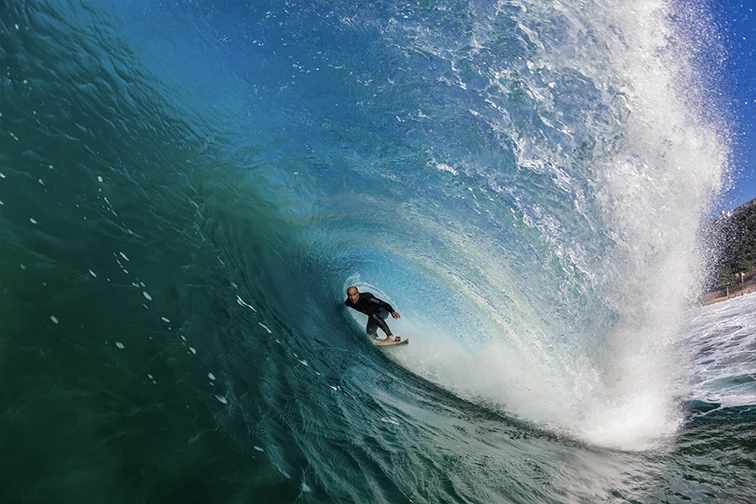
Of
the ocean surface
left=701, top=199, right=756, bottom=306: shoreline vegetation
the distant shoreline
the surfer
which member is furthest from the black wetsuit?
the distant shoreline

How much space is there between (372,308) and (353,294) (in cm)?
61

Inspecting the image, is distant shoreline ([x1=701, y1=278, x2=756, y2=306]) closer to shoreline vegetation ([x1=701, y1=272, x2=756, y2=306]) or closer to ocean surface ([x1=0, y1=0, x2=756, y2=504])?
shoreline vegetation ([x1=701, y1=272, x2=756, y2=306])

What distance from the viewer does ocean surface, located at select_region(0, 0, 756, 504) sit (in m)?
4.73

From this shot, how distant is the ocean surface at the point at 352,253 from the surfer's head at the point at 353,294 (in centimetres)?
90

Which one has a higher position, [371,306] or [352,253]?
[352,253]

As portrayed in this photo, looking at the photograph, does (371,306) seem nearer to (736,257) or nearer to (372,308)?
(372,308)

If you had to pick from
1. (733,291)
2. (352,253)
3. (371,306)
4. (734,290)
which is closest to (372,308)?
(371,306)

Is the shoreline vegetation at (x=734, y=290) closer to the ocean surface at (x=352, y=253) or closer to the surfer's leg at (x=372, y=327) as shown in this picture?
the ocean surface at (x=352, y=253)

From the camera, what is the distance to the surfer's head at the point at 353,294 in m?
9.58

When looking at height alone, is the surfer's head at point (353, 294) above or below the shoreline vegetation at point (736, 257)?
below

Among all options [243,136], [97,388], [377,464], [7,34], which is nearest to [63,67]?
[7,34]

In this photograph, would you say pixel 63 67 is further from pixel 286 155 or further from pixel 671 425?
pixel 671 425

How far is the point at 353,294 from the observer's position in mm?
9648

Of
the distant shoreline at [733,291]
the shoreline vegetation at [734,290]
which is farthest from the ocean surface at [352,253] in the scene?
the shoreline vegetation at [734,290]
